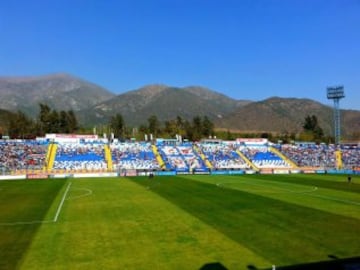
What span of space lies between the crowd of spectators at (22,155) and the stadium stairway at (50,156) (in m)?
0.73

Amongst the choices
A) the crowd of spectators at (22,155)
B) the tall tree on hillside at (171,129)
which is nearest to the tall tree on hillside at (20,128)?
the tall tree on hillside at (171,129)

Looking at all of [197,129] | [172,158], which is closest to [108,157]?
[172,158]

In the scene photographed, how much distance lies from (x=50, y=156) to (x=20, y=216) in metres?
51.3

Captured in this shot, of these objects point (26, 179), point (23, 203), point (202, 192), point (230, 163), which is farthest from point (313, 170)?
point (23, 203)

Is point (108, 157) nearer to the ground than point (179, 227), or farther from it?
farther from it

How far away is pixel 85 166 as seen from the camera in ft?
259

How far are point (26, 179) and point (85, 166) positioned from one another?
13.5m

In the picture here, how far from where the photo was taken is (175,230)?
26875 millimetres

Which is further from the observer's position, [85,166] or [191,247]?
[85,166]

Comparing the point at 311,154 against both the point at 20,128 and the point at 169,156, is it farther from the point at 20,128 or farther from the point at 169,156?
the point at 20,128

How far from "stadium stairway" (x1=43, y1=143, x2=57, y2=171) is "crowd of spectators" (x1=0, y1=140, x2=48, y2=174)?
0.73 metres

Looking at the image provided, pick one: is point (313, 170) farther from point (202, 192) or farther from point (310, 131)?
point (310, 131)

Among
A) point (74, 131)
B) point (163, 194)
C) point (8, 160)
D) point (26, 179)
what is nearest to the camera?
point (163, 194)

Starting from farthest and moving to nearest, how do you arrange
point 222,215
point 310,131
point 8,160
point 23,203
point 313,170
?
point 310,131 → point 313,170 → point 8,160 → point 23,203 → point 222,215
